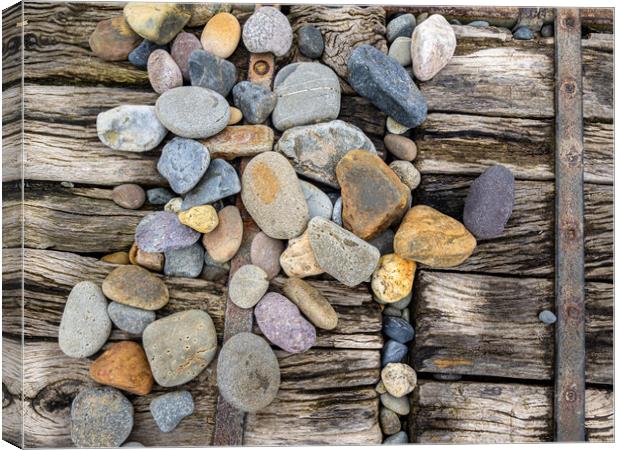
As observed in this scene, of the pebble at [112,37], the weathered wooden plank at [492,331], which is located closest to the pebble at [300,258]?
the weathered wooden plank at [492,331]

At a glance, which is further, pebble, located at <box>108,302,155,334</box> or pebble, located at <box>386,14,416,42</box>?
pebble, located at <box>386,14,416,42</box>

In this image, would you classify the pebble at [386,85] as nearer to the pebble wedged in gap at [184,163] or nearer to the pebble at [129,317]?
the pebble wedged in gap at [184,163]

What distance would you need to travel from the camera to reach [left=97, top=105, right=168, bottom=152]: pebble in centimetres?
197

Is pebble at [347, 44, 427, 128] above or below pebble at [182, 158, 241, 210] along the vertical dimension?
above

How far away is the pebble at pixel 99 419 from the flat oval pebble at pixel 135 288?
0.39m

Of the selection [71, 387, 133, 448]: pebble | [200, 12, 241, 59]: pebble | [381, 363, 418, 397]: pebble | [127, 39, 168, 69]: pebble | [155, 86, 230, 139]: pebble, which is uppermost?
[200, 12, 241, 59]: pebble

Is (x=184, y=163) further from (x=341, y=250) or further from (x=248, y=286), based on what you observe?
(x=341, y=250)

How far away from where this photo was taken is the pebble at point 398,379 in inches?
78.8

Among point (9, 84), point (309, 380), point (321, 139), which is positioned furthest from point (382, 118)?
point (9, 84)

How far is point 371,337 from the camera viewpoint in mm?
2041

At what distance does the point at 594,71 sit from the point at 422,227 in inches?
43.0

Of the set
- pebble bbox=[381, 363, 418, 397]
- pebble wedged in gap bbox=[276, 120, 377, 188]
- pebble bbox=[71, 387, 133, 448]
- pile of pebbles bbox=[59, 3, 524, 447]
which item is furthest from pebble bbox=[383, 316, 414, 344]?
pebble bbox=[71, 387, 133, 448]

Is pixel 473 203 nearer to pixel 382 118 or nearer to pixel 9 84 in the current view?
pixel 382 118

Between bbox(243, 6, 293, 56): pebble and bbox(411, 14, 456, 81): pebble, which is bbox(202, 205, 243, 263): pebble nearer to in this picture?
bbox(243, 6, 293, 56): pebble
